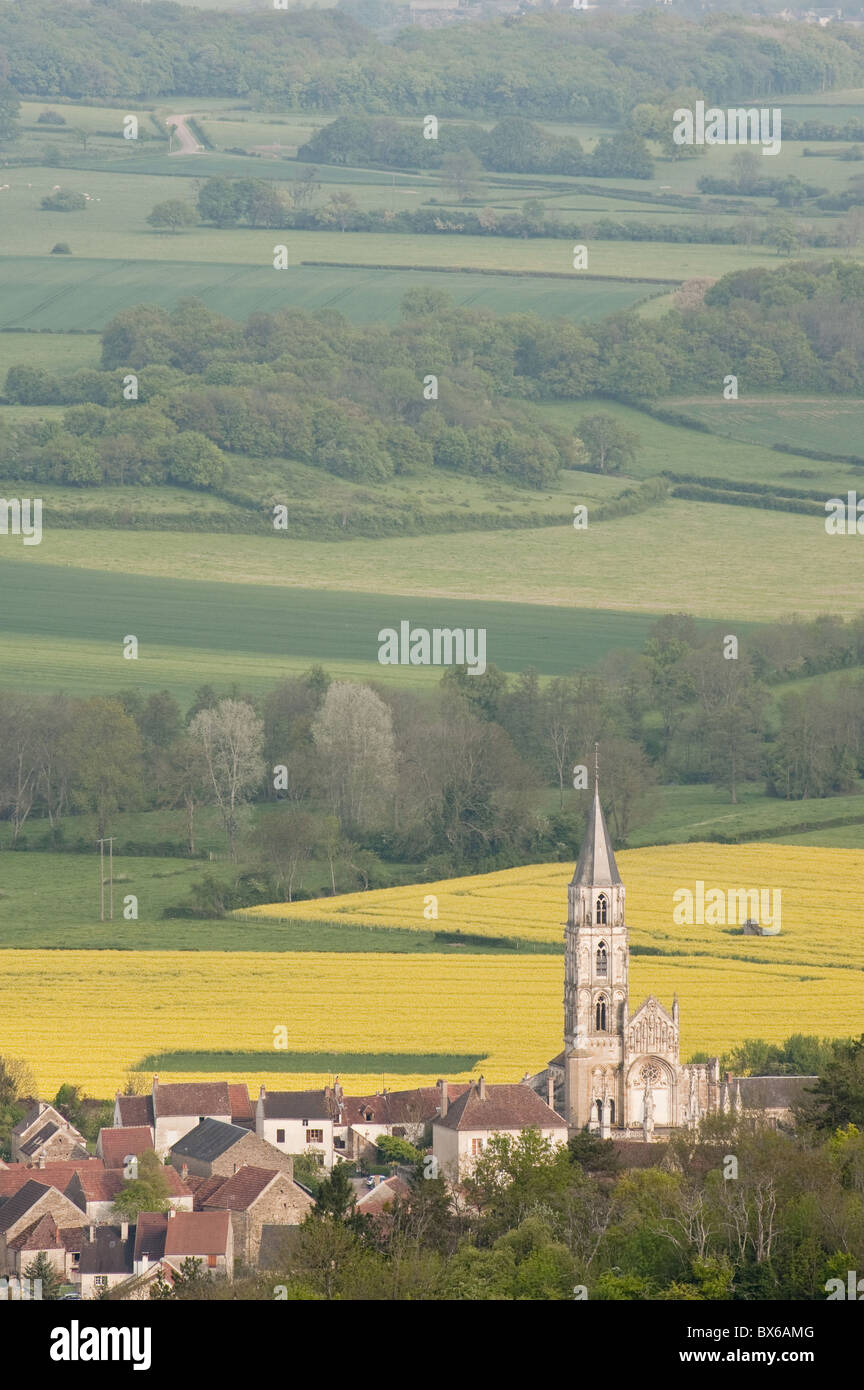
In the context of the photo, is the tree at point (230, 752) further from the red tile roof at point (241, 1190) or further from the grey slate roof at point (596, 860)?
the red tile roof at point (241, 1190)

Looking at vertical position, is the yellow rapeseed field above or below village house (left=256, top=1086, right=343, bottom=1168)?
above

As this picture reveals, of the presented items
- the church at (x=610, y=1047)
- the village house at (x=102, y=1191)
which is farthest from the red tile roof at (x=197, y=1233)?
the church at (x=610, y=1047)

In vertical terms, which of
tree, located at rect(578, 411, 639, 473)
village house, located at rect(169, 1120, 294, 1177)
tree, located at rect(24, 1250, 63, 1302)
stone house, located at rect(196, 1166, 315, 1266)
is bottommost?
tree, located at rect(24, 1250, 63, 1302)

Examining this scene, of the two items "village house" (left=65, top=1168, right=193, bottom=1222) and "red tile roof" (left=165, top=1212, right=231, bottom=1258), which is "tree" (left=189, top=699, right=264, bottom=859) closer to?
"village house" (left=65, top=1168, right=193, bottom=1222)

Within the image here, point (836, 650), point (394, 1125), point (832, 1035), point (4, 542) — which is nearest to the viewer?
point (394, 1125)

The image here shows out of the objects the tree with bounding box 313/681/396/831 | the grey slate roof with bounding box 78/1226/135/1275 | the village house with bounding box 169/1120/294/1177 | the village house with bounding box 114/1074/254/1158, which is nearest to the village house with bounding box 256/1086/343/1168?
the village house with bounding box 114/1074/254/1158
